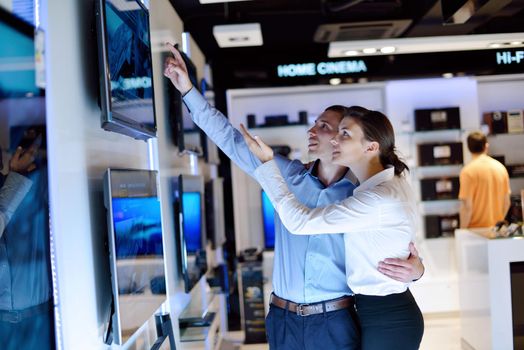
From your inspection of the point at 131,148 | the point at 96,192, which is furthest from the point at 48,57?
the point at 131,148

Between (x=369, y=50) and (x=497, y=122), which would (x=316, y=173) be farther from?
(x=497, y=122)

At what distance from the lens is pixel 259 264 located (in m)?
5.76

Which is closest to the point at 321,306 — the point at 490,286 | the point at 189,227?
the point at 189,227

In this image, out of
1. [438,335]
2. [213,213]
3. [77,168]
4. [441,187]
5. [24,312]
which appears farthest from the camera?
[441,187]

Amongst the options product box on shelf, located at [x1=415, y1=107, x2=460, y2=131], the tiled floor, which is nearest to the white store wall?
the tiled floor

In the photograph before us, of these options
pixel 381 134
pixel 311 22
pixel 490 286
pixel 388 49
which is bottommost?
pixel 490 286

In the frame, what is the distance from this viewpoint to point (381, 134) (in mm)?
2311

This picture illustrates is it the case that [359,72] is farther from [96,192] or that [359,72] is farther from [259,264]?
[96,192]

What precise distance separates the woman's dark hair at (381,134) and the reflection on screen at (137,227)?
2.96 feet

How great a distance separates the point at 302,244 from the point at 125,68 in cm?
106

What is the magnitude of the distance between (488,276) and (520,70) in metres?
2.52

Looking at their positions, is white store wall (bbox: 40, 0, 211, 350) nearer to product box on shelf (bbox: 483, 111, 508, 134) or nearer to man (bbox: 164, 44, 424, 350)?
man (bbox: 164, 44, 424, 350)

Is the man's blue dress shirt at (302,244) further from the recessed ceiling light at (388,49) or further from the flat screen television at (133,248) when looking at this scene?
the recessed ceiling light at (388,49)

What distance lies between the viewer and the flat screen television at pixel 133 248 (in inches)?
76.8
